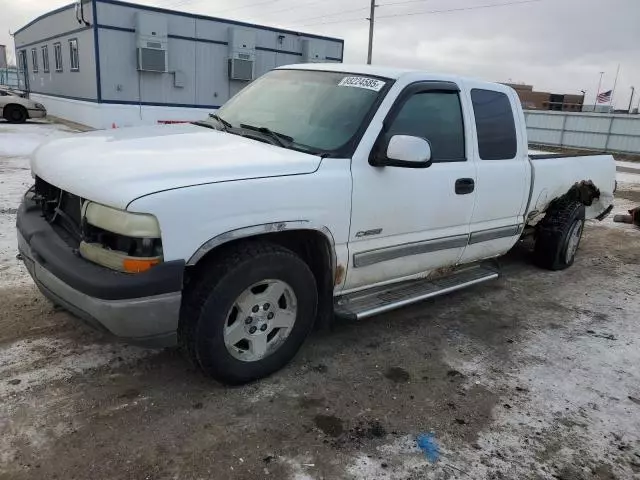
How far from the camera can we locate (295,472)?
8.45 feet

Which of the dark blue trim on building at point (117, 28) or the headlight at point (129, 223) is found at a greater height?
the dark blue trim on building at point (117, 28)

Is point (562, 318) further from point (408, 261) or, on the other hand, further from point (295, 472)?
point (295, 472)

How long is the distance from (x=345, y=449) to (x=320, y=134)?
Result: 1.93m

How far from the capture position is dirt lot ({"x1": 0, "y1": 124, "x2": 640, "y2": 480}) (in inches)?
104

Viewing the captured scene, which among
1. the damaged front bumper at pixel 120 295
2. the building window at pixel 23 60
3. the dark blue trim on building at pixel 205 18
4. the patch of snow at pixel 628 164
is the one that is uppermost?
the dark blue trim on building at pixel 205 18

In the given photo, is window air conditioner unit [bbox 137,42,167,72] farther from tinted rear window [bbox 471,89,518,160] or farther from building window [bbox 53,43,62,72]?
tinted rear window [bbox 471,89,518,160]

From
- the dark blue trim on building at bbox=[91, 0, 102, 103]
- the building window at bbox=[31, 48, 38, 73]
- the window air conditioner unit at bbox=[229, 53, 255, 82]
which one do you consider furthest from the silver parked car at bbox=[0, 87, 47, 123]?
the window air conditioner unit at bbox=[229, 53, 255, 82]

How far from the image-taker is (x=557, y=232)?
5.77m

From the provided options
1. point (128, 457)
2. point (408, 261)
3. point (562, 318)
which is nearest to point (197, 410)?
point (128, 457)

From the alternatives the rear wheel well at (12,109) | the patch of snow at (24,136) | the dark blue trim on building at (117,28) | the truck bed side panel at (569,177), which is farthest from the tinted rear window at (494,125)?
the rear wheel well at (12,109)

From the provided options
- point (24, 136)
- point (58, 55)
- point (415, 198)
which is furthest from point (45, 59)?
point (415, 198)

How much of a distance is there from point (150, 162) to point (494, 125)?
2912mm

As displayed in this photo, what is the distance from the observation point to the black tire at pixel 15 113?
1934 centimetres

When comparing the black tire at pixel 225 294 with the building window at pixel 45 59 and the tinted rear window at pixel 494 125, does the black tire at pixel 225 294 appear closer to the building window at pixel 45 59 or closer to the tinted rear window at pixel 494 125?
the tinted rear window at pixel 494 125
